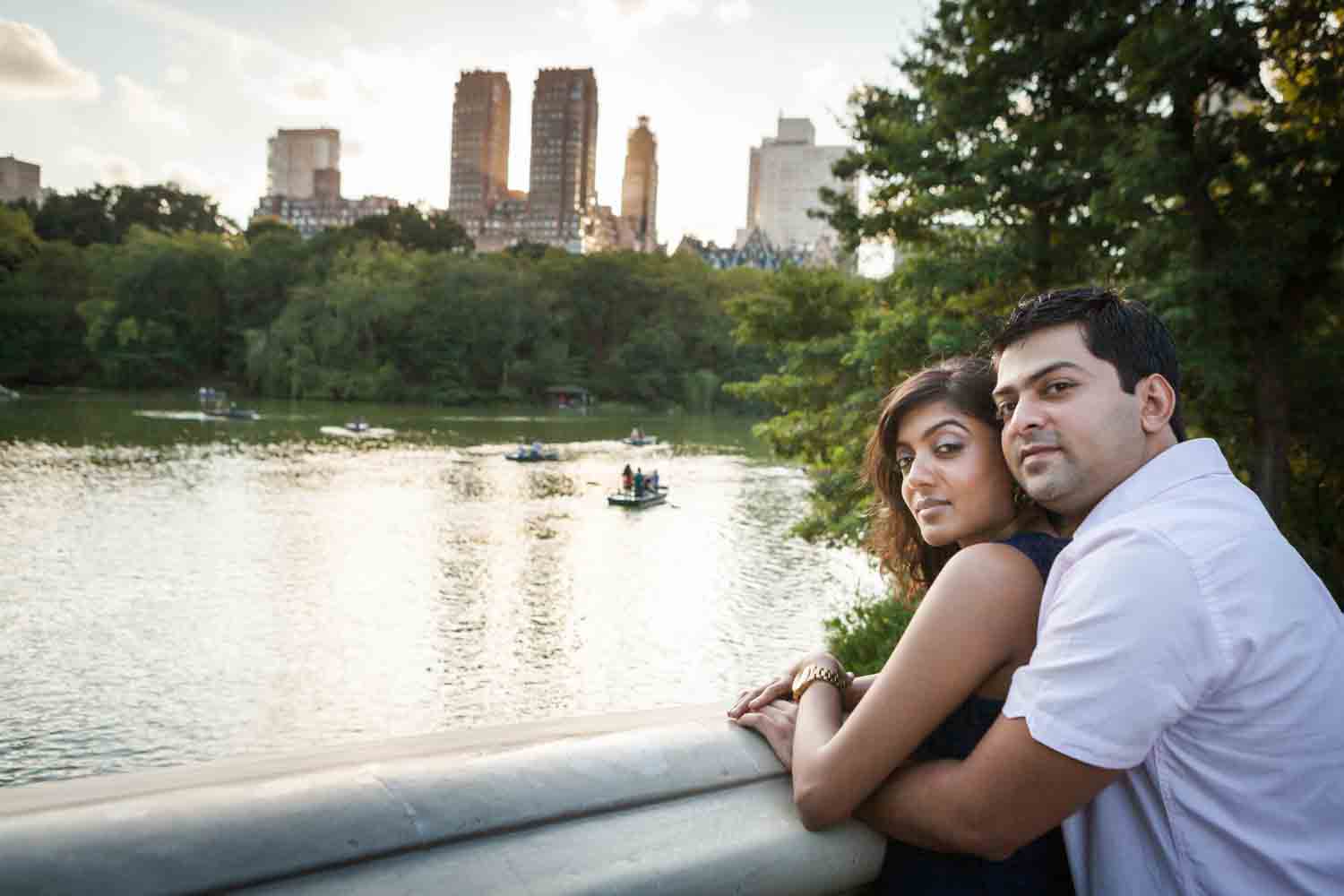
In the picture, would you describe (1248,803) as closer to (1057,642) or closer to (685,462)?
(1057,642)

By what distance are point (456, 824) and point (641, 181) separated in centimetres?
14450

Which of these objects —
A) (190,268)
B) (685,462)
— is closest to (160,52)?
(190,268)

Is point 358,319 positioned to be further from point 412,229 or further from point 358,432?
point 412,229

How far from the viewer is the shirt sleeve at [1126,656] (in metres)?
1.00

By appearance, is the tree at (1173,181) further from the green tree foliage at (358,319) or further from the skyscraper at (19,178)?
the skyscraper at (19,178)

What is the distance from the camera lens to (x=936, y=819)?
1160mm

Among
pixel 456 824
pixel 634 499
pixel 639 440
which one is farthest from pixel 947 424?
pixel 639 440

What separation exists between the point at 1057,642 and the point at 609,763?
1.54 ft

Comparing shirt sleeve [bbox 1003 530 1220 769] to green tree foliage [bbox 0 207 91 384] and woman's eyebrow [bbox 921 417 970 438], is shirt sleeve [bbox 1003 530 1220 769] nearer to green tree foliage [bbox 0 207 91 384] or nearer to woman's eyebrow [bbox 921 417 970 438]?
woman's eyebrow [bbox 921 417 970 438]

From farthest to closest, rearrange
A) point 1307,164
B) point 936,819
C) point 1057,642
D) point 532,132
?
1. point 532,132
2. point 1307,164
3. point 936,819
4. point 1057,642

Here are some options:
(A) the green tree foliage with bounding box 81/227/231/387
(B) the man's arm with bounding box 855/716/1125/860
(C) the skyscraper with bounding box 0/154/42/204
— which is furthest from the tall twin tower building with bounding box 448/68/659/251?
(B) the man's arm with bounding box 855/716/1125/860

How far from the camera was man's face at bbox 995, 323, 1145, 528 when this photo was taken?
1249mm

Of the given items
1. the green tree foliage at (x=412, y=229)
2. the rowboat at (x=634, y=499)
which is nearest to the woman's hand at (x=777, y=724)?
the rowboat at (x=634, y=499)

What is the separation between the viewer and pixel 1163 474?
116 cm
